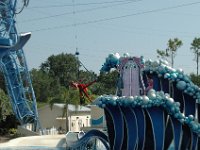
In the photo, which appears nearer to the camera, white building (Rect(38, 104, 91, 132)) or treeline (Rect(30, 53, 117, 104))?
white building (Rect(38, 104, 91, 132))

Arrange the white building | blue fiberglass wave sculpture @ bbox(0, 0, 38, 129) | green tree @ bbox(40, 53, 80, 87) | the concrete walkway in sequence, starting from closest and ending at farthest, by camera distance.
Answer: the concrete walkway
blue fiberglass wave sculpture @ bbox(0, 0, 38, 129)
the white building
green tree @ bbox(40, 53, 80, 87)

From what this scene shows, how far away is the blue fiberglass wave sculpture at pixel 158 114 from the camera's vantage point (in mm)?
14469

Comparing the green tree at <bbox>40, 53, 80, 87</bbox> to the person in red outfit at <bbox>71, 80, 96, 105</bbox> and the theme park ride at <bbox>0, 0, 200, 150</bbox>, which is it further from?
the theme park ride at <bbox>0, 0, 200, 150</bbox>

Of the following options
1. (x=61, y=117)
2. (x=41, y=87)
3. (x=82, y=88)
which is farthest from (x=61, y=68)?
(x=82, y=88)

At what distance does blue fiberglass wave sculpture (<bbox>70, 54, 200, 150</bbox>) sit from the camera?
14.5 metres

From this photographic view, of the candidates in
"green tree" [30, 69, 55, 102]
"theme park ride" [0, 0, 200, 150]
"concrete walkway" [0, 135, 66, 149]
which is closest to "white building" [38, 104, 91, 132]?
"concrete walkway" [0, 135, 66, 149]

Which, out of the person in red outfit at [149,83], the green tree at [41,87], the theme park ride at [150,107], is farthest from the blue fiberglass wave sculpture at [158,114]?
the green tree at [41,87]

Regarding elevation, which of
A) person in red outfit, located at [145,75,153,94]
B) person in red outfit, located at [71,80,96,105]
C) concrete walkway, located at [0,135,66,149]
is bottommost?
concrete walkway, located at [0,135,66,149]

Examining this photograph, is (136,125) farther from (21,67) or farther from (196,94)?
(21,67)

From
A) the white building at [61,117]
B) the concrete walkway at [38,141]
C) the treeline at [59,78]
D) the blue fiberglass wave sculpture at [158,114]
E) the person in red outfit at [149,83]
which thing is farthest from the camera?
the treeline at [59,78]

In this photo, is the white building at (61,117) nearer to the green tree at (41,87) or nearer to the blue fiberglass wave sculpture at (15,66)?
the blue fiberglass wave sculpture at (15,66)

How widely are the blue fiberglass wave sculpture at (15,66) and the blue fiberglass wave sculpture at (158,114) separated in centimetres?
1803

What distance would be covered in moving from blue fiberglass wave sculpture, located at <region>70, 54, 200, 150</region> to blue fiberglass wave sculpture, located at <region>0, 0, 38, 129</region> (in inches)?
710

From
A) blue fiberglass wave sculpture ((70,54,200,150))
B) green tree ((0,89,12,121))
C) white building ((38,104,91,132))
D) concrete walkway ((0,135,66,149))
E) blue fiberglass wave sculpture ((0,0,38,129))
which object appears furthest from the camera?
white building ((38,104,91,132))
